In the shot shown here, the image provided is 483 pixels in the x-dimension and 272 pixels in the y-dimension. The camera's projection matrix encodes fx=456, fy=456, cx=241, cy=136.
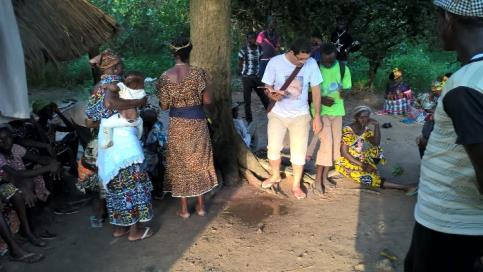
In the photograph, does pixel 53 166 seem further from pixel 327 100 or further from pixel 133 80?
pixel 327 100

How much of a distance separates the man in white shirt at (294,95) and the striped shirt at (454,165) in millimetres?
2758

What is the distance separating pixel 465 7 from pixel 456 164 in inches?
22.6

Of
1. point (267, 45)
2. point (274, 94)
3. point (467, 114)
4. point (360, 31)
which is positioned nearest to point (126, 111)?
point (274, 94)

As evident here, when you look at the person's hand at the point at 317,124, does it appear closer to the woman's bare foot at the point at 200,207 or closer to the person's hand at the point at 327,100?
the person's hand at the point at 327,100

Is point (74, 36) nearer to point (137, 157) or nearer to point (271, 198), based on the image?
point (137, 157)

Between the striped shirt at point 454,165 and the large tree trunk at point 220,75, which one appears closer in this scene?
the striped shirt at point 454,165

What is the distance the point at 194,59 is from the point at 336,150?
1876mm

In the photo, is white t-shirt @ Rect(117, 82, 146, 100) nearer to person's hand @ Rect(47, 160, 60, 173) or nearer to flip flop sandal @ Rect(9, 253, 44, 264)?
person's hand @ Rect(47, 160, 60, 173)

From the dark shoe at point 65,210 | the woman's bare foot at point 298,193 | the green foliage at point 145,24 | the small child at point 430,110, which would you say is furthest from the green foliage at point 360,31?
the woman's bare foot at point 298,193

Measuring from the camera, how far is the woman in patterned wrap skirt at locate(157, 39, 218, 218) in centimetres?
411

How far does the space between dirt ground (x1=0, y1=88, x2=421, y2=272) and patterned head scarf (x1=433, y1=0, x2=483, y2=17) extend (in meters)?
2.45

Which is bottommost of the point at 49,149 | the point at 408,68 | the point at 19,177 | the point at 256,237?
the point at 256,237

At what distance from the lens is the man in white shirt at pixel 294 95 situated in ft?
15.0

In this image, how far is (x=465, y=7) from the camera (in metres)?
1.64
